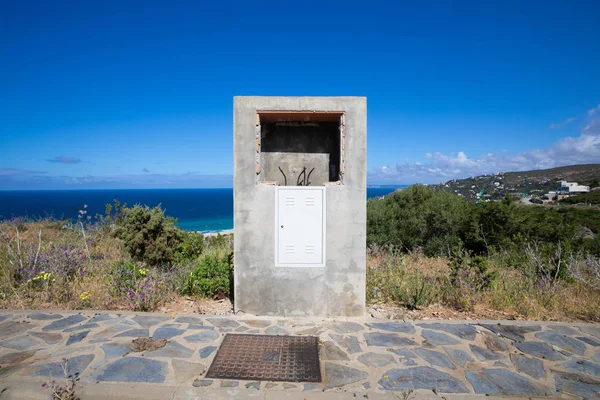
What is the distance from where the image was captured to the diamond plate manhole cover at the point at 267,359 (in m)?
3.65

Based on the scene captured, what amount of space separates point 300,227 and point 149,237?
497 cm

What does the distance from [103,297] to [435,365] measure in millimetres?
5442

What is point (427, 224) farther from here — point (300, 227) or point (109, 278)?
point (109, 278)

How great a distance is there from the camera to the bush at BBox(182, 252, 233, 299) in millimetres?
6176

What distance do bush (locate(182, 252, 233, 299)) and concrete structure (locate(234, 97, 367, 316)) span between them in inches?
42.4

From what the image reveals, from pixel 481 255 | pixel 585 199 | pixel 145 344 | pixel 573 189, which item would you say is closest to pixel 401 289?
pixel 145 344

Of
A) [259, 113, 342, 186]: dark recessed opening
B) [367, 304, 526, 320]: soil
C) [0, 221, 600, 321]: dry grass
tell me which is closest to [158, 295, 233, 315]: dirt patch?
[0, 221, 600, 321]: dry grass

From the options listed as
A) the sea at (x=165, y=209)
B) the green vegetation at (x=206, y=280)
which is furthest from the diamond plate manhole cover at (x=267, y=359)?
the sea at (x=165, y=209)

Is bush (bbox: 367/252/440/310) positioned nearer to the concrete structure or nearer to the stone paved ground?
the stone paved ground

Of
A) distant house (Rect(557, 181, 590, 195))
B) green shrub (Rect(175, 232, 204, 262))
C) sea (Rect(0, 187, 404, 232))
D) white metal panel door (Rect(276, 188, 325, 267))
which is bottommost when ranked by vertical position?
sea (Rect(0, 187, 404, 232))

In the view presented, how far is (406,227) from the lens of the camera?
12.6m

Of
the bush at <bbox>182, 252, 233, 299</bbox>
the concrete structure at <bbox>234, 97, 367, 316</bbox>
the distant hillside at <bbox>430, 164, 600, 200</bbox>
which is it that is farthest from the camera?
the distant hillside at <bbox>430, 164, 600, 200</bbox>

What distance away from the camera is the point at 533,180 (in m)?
32.8

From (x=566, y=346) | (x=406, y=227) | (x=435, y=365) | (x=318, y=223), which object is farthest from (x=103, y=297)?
(x=406, y=227)
